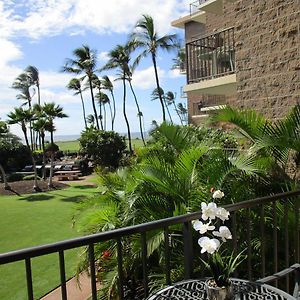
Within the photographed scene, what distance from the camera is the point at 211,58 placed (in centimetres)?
930

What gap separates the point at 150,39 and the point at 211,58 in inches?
591

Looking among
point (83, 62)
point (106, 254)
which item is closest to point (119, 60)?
point (83, 62)

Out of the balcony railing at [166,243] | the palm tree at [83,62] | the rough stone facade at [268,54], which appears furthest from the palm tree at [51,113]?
the balcony railing at [166,243]

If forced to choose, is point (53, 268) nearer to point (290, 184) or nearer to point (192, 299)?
point (290, 184)

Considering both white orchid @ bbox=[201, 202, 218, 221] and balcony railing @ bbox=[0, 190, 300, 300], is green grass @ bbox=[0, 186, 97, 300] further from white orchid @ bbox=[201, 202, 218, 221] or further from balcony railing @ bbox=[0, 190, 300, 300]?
white orchid @ bbox=[201, 202, 218, 221]

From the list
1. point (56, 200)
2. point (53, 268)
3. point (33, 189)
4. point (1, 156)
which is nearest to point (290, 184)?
point (53, 268)

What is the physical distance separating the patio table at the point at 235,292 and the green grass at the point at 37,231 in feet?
13.5

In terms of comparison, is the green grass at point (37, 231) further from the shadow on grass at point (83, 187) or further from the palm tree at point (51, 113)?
the palm tree at point (51, 113)

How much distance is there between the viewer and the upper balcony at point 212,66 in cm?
834

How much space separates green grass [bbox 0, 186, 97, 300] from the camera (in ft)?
21.0

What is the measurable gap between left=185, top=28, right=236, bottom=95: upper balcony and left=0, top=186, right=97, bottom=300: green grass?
4444 millimetres

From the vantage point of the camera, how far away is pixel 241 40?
6027mm

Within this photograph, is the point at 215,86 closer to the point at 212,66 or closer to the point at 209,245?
the point at 212,66

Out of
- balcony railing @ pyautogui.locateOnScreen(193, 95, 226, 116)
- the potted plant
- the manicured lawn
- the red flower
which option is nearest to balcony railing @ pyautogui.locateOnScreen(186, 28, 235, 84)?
balcony railing @ pyautogui.locateOnScreen(193, 95, 226, 116)
